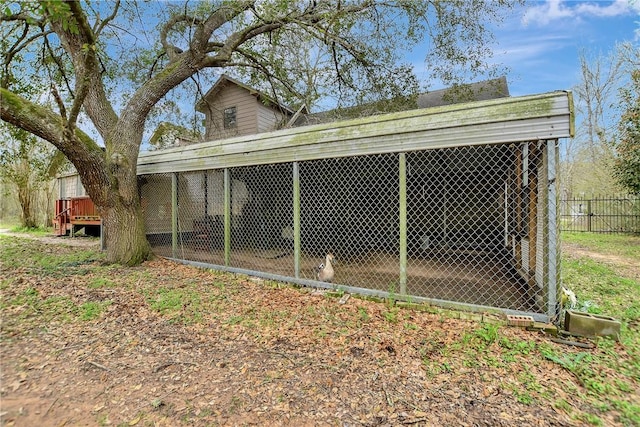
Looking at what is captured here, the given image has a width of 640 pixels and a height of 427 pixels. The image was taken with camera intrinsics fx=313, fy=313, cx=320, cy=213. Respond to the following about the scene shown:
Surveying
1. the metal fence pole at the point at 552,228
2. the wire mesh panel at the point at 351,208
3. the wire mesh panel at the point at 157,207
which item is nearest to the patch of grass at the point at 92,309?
the wire mesh panel at the point at 157,207

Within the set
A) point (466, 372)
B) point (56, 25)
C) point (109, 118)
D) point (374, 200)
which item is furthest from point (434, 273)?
point (56, 25)

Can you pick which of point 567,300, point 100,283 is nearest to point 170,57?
point 100,283

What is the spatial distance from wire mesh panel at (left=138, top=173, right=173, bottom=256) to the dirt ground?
4339 mm

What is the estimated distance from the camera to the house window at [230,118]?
41.7 ft

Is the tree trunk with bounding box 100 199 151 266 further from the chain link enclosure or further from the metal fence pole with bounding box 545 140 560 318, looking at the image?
the metal fence pole with bounding box 545 140 560 318

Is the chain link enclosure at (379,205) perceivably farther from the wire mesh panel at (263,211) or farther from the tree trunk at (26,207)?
the tree trunk at (26,207)

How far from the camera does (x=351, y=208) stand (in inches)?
392

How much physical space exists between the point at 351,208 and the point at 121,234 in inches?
245

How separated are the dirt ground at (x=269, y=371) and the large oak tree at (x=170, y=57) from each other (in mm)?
2849

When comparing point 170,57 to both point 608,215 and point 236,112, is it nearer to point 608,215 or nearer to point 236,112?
point 236,112

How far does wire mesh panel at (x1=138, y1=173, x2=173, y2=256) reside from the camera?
8.12m

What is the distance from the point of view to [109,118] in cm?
634

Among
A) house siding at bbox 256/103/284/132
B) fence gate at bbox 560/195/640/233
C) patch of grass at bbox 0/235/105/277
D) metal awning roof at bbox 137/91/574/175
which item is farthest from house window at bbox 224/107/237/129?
fence gate at bbox 560/195/640/233

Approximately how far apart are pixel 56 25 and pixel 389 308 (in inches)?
309
